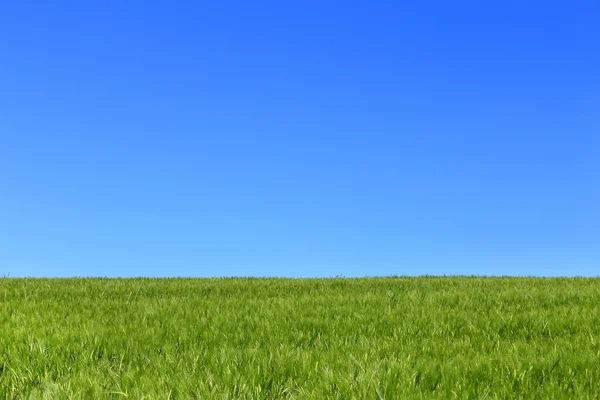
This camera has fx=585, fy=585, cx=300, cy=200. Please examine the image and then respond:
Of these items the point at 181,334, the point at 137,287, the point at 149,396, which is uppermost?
the point at 137,287

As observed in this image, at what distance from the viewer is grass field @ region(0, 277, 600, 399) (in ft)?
15.1

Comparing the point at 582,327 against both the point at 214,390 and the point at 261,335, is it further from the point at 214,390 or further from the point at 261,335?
the point at 214,390

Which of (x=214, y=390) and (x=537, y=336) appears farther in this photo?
(x=537, y=336)

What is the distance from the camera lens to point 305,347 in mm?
6137

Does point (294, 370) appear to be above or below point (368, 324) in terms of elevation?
below

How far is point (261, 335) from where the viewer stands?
22.1 ft

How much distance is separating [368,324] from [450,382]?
2693 millimetres

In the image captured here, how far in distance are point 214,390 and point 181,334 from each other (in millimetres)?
2495

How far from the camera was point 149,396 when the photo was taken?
428 centimetres

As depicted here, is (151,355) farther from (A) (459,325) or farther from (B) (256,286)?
(B) (256,286)

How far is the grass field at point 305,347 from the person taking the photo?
15.1 feet

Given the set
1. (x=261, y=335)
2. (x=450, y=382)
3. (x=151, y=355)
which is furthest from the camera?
(x=261, y=335)

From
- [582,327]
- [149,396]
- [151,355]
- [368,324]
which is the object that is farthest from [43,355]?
[582,327]

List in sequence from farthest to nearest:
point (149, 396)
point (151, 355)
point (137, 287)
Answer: point (137, 287), point (151, 355), point (149, 396)
